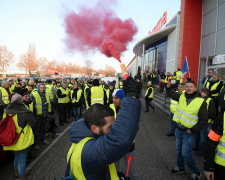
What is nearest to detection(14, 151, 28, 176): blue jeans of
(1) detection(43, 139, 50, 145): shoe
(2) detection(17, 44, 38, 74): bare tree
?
(1) detection(43, 139, 50, 145): shoe

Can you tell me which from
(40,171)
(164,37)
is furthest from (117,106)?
(164,37)

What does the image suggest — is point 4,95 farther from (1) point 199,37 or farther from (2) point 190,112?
(1) point 199,37

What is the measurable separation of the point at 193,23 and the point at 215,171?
14.4 m

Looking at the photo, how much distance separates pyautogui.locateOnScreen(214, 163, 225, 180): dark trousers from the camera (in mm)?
1952

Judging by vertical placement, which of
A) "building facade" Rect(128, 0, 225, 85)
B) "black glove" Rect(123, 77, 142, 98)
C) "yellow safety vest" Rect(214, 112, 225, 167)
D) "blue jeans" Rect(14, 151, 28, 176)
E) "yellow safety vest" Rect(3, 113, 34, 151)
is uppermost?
"building facade" Rect(128, 0, 225, 85)

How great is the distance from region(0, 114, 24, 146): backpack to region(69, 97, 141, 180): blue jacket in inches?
101

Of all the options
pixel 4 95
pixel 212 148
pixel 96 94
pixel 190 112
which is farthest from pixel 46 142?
pixel 212 148

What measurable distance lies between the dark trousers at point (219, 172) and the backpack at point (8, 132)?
3422mm

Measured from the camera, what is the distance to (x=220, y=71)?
35.5ft

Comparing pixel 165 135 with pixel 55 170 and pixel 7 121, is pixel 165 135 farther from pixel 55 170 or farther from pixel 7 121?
pixel 7 121

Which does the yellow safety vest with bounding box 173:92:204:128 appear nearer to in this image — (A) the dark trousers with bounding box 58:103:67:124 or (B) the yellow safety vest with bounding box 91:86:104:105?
(B) the yellow safety vest with bounding box 91:86:104:105

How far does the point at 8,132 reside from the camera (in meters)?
2.93

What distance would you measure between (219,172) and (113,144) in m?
1.89

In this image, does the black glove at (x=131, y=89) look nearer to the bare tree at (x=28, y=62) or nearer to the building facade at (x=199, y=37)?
the building facade at (x=199, y=37)
